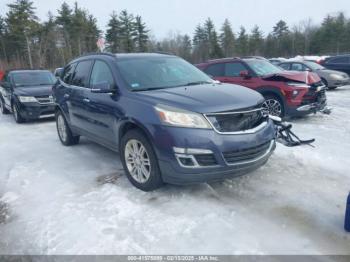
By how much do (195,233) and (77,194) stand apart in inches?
71.0

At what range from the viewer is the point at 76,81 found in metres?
5.86

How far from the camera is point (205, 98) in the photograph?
3.87 metres

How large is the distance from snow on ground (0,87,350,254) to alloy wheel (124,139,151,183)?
22 cm

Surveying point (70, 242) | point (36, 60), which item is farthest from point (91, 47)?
point (70, 242)

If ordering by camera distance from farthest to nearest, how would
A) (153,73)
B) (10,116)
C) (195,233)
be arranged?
(10,116) → (153,73) → (195,233)

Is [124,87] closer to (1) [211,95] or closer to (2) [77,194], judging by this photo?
(1) [211,95]

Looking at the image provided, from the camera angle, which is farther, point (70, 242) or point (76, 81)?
point (76, 81)

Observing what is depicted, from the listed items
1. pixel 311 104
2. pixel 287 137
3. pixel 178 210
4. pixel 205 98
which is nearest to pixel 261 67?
pixel 311 104

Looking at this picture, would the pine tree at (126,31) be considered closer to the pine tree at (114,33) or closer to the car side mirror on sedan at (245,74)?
the pine tree at (114,33)

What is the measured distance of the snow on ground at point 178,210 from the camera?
120 inches

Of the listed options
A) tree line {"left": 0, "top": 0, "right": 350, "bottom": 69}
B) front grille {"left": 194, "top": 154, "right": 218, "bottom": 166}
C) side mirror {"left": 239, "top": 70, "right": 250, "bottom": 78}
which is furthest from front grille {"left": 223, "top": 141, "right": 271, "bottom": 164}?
tree line {"left": 0, "top": 0, "right": 350, "bottom": 69}

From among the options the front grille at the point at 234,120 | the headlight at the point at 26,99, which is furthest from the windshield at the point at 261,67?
the headlight at the point at 26,99

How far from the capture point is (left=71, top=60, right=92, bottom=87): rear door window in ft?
18.0

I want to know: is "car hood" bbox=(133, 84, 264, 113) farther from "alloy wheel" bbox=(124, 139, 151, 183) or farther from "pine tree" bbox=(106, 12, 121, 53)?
"pine tree" bbox=(106, 12, 121, 53)
